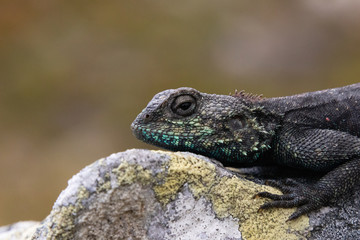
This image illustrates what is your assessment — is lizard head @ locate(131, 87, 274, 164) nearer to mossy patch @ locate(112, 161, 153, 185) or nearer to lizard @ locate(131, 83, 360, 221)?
lizard @ locate(131, 83, 360, 221)

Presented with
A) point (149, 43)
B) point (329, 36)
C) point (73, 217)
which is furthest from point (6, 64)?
point (73, 217)

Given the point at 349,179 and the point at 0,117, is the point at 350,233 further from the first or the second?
the point at 0,117

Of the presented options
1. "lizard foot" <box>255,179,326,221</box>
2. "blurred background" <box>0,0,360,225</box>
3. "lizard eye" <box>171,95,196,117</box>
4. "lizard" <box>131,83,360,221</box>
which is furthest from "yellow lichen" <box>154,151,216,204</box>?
"blurred background" <box>0,0,360,225</box>

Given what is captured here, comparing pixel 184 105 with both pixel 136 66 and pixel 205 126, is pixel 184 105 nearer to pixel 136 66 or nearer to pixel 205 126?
pixel 205 126

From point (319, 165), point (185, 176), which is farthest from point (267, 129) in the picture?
point (185, 176)

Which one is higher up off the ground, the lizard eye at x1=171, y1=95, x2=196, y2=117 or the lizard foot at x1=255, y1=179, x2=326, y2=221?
the lizard eye at x1=171, y1=95, x2=196, y2=117

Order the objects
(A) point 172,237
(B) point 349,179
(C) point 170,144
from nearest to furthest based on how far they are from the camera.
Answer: (A) point 172,237 → (B) point 349,179 → (C) point 170,144

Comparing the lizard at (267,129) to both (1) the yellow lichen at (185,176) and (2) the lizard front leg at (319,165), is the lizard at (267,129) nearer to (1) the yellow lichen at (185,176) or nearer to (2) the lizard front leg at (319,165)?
(2) the lizard front leg at (319,165)
